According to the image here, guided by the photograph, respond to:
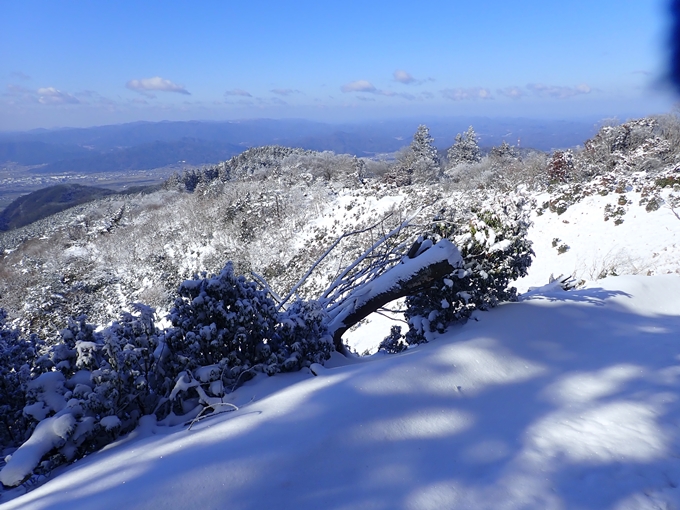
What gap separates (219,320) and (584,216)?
41.4 ft

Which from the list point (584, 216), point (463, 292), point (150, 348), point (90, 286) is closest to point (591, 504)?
point (463, 292)

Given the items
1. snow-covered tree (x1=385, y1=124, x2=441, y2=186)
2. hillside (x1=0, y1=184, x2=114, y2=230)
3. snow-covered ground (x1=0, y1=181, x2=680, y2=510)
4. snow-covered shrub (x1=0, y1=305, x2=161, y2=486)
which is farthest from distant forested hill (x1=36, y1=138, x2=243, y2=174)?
snow-covered ground (x1=0, y1=181, x2=680, y2=510)

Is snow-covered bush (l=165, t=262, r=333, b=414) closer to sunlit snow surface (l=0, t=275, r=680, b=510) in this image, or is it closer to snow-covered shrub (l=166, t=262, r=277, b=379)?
snow-covered shrub (l=166, t=262, r=277, b=379)

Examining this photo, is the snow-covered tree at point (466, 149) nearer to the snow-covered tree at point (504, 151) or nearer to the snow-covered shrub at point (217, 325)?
the snow-covered tree at point (504, 151)

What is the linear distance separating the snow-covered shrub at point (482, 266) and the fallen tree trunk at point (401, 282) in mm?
274

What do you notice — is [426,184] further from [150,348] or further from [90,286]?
[90,286]

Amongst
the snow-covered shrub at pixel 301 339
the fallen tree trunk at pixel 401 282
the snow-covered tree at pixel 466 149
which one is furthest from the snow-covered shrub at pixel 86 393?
the snow-covered tree at pixel 466 149

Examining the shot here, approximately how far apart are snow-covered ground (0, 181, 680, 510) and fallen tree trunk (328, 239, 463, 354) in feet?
2.85

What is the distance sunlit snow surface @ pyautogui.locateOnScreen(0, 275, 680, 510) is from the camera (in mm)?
1840

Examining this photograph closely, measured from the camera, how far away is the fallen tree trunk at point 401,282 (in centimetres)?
442

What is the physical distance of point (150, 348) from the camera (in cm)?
373

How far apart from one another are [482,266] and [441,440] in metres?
2.89

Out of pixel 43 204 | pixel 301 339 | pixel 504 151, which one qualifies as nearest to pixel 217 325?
pixel 301 339

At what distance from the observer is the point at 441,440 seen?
2.27 m
